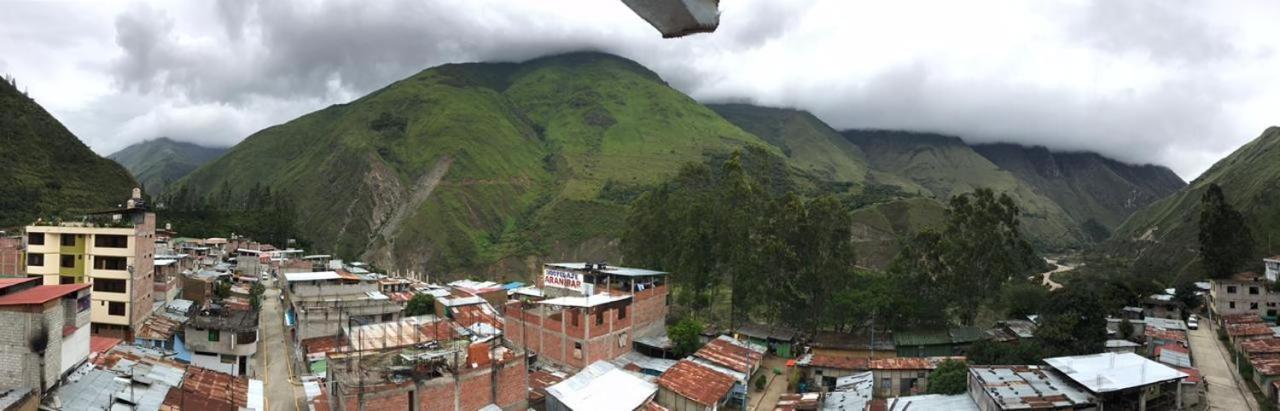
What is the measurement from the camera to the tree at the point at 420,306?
36.2 meters

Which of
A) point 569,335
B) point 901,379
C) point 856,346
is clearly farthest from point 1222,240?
point 569,335

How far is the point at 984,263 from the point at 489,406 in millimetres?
26211

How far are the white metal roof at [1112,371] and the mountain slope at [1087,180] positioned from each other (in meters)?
168

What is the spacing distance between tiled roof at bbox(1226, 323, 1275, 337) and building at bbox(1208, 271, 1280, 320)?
16.6ft

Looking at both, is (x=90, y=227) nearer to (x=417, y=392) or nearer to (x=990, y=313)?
(x=417, y=392)

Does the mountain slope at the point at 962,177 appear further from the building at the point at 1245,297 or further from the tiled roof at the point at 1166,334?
the tiled roof at the point at 1166,334

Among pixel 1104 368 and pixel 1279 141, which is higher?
pixel 1279 141

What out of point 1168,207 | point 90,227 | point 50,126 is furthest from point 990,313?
point 50,126

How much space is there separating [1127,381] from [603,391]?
16813mm

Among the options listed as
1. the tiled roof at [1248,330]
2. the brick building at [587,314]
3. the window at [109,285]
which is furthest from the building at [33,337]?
the tiled roof at [1248,330]

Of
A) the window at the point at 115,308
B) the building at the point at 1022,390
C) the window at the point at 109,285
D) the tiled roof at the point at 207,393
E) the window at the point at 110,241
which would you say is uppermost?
the window at the point at 110,241

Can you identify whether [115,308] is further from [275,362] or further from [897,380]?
[897,380]

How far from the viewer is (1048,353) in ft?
84.2

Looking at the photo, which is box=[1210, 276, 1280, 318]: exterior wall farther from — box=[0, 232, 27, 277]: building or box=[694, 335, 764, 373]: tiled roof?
box=[0, 232, 27, 277]: building
